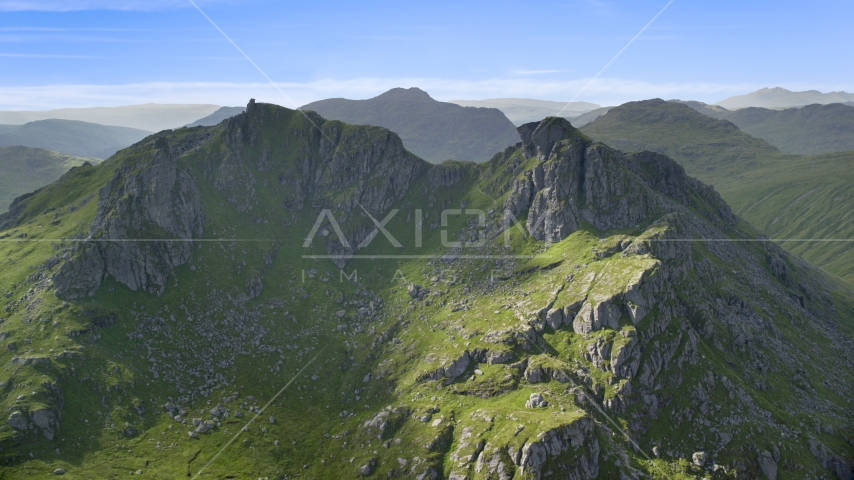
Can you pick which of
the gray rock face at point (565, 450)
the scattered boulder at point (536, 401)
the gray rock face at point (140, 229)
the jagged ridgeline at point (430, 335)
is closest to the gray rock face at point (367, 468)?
the jagged ridgeline at point (430, 335)

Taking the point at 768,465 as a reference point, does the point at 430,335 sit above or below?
above

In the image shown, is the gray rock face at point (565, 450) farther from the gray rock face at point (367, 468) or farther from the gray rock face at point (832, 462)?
the gray rock face at point (832, 462)

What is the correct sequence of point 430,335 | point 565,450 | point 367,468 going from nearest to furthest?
point 565,450 < point 367,468 < point 430,335

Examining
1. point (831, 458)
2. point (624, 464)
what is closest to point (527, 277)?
point (624, 464)

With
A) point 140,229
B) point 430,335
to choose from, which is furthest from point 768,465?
point 140,229

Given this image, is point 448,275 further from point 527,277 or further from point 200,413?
point 200,413

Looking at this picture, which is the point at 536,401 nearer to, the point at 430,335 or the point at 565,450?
the point at 565,450

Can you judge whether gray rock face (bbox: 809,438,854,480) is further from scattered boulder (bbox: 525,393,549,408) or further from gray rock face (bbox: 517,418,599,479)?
scattered boulder (bbox: 525,393,549,408)
